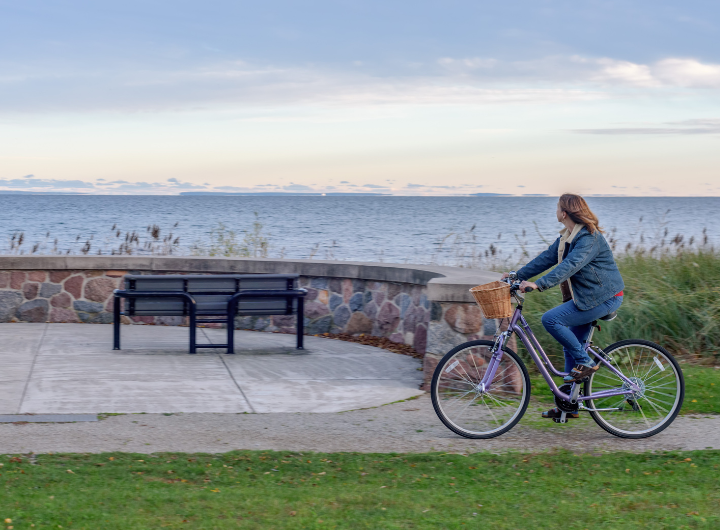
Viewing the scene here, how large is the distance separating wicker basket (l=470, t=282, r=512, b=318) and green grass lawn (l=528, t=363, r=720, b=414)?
3.29 feet

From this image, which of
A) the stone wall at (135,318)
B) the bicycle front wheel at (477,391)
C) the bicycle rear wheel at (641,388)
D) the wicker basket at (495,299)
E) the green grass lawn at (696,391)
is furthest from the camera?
the stone wall at (135,318)

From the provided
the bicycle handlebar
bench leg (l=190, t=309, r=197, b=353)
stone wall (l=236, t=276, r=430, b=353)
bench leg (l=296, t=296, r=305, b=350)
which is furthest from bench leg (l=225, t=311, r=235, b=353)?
the bicycle handlebar

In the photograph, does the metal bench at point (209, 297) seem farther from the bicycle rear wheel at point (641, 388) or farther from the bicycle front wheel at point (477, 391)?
the bicycle rear wheel at point (641, 388)

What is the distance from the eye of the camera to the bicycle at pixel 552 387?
5688mm

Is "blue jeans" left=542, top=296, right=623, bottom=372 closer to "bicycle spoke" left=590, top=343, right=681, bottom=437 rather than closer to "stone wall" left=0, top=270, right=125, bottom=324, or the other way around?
"bicycle spoke" left=590, top=343, right=681, bottom=437

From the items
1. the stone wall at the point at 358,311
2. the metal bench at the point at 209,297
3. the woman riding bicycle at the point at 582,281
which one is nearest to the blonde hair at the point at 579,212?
the woman riding bicycle at the point at 582,281

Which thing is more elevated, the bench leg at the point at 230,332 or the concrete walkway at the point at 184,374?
the bench leg at the point at 230,332

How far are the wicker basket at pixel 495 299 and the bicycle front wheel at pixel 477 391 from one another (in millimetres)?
324

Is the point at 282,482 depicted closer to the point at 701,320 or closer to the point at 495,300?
the point at 495,300

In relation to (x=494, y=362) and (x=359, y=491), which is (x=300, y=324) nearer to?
(x=494, y=362)

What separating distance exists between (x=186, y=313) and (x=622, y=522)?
5777mm

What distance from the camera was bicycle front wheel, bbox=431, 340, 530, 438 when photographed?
566cm

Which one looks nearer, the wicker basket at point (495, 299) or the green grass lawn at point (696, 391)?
the wicker basket at point (495, 299)

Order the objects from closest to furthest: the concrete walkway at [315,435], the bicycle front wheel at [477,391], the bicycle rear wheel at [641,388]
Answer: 1. the concrete walkway at [315,435]
2. the bicycle front wheel at [477,391]
3. the bicycle rear wheel at [641,388]
